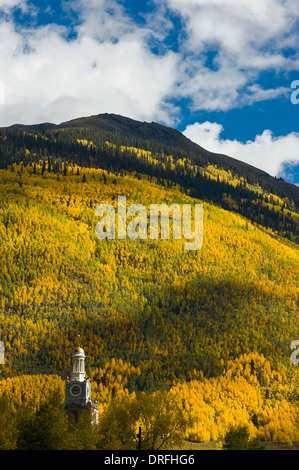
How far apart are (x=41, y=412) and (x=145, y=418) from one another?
31.5 m

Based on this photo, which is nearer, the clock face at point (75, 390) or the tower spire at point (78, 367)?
the clock face at point (75, 390)

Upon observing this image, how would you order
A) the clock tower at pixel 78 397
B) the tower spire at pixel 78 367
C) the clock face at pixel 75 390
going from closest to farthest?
the clock tower at pixel 78 397
the clock face at pixel 75 390
the tower spire at pixel 78 367

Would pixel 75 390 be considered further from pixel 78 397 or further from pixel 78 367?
pixel 78 367

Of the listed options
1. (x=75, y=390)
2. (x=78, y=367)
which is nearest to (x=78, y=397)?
(x=75, y=390)

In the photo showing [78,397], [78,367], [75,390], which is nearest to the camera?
[78,397]

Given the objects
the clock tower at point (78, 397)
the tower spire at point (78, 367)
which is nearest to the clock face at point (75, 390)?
the clock tower at point (78, 397)

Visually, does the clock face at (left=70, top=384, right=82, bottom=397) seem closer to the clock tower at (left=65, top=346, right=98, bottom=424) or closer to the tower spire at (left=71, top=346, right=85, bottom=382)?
the clock tower at (left=65, top=346, right=98, bottom=424)

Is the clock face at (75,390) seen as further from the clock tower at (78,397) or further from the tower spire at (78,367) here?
the tower spire at (78,367)

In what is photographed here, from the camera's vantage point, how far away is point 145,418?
392 feet

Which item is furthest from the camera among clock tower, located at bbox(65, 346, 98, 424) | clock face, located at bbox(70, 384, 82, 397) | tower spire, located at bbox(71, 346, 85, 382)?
tower spire, located at bbox(71, 346, 85, 382)

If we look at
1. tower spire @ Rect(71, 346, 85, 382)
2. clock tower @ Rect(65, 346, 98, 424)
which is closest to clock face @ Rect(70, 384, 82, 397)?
clock tower @ Rect(65, 346, 98, 424)

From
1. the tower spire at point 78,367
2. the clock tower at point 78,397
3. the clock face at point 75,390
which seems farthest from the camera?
the tower spire at point 78,367

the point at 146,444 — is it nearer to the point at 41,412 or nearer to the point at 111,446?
the point at 111,446

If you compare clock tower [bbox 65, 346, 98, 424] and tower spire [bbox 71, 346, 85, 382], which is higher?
tower spire [bbox 71, 346, 85, 382]
